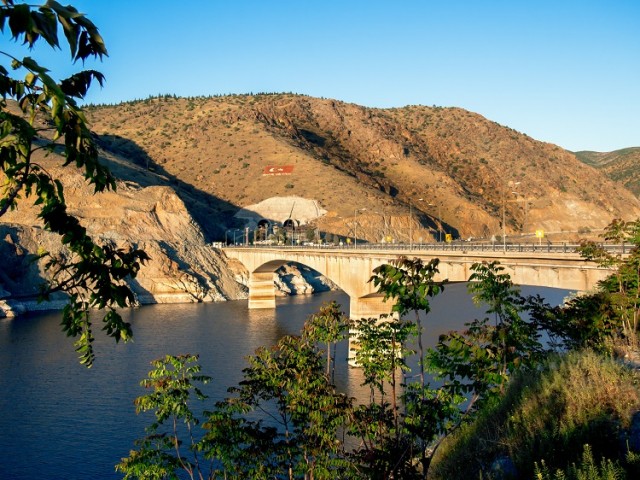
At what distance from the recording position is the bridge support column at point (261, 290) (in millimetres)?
76312

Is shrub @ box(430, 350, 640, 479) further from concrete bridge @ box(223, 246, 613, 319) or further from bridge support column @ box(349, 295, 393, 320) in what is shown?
bridge support column @ box(349, 295, 393, 320)

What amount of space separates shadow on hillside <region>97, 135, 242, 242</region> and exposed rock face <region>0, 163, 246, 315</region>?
10.9m

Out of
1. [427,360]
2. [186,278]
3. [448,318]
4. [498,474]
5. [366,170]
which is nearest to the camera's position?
[498,474]

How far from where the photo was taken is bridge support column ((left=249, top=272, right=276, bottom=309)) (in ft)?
250

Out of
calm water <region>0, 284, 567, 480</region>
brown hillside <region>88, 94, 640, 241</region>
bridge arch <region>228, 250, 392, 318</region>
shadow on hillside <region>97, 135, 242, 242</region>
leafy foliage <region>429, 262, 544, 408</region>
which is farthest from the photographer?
brown hillside <region>88, 94, 640, 241</region>

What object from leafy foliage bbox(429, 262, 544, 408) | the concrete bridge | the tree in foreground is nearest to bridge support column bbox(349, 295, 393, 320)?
the concrete bridge

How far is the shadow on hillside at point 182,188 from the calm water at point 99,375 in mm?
45154

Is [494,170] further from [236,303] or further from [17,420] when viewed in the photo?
[17,420]

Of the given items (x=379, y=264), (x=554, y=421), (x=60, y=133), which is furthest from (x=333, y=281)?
(x=60, y=133)

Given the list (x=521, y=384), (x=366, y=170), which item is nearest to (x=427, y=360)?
(x=521, y=384)

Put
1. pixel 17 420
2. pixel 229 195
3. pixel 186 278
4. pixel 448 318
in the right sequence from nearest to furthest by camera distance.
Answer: pixel 17 420
pixel 448 318
pixel 186 278
pixel 229 195

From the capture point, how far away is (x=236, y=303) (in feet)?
262

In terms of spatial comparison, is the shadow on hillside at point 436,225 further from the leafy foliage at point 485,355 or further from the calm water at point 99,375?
the leafy foliage at point 485,355

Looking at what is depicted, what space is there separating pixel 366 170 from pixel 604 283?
129 meters
